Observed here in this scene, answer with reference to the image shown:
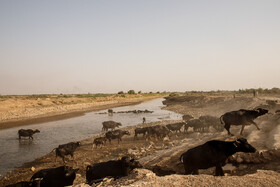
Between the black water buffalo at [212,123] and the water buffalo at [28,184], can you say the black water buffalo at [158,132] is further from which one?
the water buffalo at [28,184]

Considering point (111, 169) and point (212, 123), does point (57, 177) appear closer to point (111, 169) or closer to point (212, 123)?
point (111, 169)

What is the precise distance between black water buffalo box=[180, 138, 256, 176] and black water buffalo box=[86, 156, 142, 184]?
2.14 m

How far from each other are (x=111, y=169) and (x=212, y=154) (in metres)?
3.63

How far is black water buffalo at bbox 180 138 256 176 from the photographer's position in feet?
21.3

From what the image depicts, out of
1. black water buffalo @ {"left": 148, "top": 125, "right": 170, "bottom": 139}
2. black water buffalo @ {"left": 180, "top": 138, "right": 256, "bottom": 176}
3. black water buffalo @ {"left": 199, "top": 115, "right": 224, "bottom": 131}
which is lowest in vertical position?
black water buffalo @ {"left": 148, "top": 125, "right": 170, "bottom": 139}

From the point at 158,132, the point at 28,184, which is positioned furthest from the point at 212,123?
the point at 28,184

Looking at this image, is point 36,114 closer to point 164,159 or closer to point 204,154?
point 164,159

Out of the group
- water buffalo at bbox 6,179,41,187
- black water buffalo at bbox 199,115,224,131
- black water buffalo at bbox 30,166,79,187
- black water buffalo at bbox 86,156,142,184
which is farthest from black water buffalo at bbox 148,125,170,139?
water buffalo at bbox 6,179,41,187

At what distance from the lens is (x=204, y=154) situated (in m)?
6.54

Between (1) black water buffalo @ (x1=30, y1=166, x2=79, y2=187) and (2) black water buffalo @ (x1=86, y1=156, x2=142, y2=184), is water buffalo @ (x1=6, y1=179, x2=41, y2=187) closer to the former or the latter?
(1) black water buffalo @ (x1=30, y1=166, x2=79, y2=187)

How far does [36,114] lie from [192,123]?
29216mm

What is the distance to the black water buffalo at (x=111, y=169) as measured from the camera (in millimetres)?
7586

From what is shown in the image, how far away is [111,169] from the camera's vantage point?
770 centimetres

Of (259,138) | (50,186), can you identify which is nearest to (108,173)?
(50,186)
